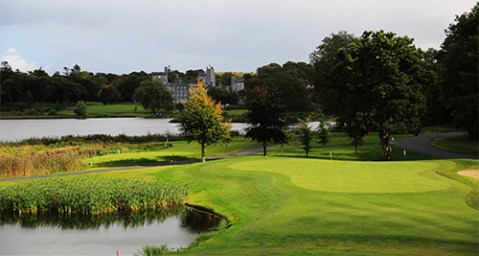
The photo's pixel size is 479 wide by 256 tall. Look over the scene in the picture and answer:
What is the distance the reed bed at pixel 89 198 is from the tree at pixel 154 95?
141440 mm

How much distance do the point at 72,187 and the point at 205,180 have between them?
8268 millimetres

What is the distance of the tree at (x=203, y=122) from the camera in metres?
48.8

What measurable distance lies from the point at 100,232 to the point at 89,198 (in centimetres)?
451

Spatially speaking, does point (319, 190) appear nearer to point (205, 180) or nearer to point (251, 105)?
point (205, 180)

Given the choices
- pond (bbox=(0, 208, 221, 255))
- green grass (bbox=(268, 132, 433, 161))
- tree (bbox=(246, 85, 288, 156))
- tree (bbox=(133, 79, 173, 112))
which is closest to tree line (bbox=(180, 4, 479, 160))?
tree (bbox=(246, 85, 288, 156))

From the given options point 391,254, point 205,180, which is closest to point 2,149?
point 205,180

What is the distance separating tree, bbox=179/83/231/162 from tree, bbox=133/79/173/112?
12079 centimetres

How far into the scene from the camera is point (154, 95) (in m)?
173

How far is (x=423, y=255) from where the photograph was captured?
14461mm

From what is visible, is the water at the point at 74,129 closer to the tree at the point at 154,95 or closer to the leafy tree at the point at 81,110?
the leafy tree at the point at 81,110

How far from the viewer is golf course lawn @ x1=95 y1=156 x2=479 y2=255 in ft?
53.2

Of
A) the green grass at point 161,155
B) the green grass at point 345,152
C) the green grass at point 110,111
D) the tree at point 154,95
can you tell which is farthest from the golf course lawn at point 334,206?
the green grass at point 110,111

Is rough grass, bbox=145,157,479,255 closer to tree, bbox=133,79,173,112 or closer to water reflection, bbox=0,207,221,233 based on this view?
water reflection, bbox=0,207,221,233

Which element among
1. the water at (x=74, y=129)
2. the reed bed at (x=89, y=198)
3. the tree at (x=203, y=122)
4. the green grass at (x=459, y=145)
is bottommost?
the reed bed at (x=89, y=198)
